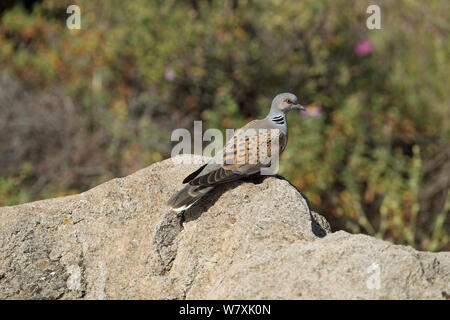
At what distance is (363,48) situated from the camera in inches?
327

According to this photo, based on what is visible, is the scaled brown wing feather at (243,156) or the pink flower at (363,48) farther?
the pink flower at (363,48)

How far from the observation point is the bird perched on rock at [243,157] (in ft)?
11.8

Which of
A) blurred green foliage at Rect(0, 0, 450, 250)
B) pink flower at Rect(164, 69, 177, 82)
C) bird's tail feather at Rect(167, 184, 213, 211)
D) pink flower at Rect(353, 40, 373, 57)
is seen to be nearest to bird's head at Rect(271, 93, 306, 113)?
bird's tail feather at Rect(167, 184, 213, 211)

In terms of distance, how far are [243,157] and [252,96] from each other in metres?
4.01

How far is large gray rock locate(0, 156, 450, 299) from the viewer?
2758 millimetres

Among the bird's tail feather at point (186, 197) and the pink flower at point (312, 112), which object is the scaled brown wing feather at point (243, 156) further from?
the pink flower at point (312, 112)

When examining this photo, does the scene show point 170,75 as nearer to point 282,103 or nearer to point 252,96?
point 252,96

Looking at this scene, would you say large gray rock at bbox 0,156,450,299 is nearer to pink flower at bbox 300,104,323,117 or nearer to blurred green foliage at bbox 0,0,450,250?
blurred green foliage at bbox 0,0,450,250

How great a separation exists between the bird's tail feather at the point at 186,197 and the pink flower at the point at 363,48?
5446 millimetres

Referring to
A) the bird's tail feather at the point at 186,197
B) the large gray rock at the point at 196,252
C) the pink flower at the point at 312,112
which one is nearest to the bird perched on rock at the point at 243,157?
the bird's tail feather at the point at 186,197

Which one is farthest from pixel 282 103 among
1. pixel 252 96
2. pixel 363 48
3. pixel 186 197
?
pixel 363 48

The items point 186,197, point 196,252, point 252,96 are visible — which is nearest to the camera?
point 196,252

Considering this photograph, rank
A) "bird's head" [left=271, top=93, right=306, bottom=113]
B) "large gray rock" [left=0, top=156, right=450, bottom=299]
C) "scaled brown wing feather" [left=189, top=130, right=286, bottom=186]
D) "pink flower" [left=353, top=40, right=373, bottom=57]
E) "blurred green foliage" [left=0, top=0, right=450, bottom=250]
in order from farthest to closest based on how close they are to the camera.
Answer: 1. "pink flower" [left=353, top=40, right=373, bottom=57]
2. "blurred green foliage" [left=0, top=0, right=450, bottom=250]
3. "bird's head" [left=271, top=93, right=306, bottom=113]
4. "scaled brown wing feather" [left=189, top=130, right=286, bottom=186]
5. "large gray rock" [left=0, top=156, right=450, bottom=299]

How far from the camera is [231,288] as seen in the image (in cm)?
280
